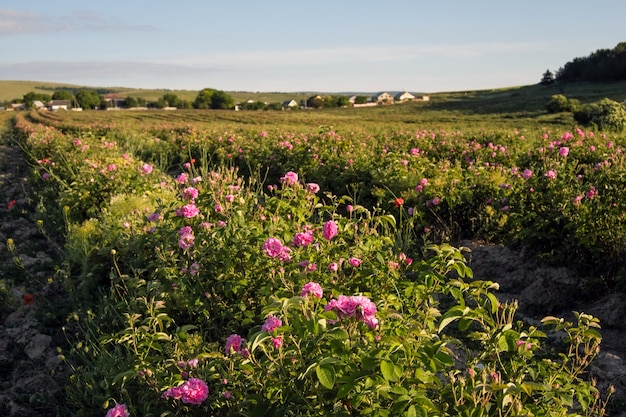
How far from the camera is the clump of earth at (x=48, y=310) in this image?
3712 millimetres

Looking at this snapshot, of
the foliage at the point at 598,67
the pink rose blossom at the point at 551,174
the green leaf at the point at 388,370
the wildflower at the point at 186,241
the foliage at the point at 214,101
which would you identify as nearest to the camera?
the green leaf at the point at 388,370

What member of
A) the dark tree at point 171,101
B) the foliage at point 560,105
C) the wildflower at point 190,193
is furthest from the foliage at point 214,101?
the wildflower at point 190,193

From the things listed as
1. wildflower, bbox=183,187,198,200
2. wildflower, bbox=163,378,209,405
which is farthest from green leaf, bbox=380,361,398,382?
wildflower, bbox=183,187,198,200

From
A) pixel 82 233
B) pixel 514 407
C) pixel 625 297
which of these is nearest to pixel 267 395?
pixel 514 407

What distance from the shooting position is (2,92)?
14475cm

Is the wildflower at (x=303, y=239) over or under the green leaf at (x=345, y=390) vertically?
over

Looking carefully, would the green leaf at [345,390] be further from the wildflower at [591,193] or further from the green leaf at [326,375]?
the wildflower at [591,193]

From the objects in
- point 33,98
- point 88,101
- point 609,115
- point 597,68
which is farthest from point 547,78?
point 33,98

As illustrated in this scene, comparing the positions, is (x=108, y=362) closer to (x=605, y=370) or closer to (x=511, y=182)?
(x=605, y=370)

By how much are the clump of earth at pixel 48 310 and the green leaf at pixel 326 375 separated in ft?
7.32

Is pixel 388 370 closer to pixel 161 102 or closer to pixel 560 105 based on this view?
pixel 560 105

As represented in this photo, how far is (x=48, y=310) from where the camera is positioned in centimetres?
499

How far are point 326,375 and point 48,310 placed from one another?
404cm

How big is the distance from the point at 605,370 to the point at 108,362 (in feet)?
10.8
